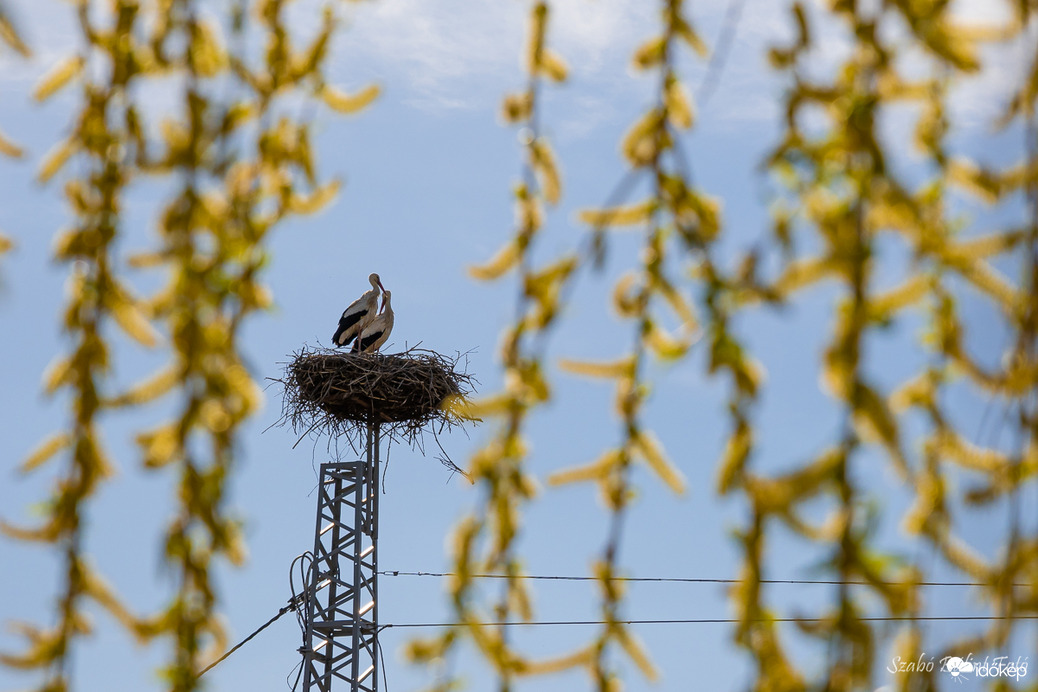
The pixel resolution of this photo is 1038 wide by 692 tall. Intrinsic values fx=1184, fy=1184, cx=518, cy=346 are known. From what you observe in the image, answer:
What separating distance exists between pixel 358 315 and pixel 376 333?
51cm

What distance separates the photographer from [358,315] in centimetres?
1104

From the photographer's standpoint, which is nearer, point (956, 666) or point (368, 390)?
point (956, 666)

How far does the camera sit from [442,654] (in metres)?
1.15

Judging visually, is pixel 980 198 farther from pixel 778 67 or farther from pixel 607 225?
pixel 607 225

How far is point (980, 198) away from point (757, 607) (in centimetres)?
46

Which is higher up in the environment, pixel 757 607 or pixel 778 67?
pixel 778 67

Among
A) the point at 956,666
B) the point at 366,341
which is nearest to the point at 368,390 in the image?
the point at 366,341

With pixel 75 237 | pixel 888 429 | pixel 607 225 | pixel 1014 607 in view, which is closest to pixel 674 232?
pixel 607 225

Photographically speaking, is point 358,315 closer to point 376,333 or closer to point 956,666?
point 376,333

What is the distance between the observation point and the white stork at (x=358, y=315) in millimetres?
10781

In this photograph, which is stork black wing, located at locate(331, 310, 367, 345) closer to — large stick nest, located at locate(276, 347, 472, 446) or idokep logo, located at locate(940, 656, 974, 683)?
large stick nest, located at locate(276, 347, 472, 446)

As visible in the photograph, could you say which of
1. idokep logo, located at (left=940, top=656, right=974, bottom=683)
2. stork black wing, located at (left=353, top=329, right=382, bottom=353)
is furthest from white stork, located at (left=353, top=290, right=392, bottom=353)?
idokep logo, located at (left=940, top=656, right=974, bottom=683)

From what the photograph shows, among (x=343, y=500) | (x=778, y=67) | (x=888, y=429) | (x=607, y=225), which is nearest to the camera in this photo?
(x=888, y=429)

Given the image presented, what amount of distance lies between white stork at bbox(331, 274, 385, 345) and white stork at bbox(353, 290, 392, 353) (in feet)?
0.37
